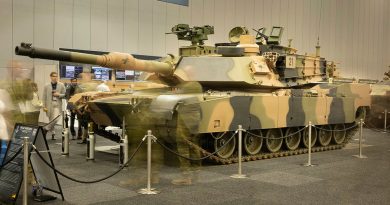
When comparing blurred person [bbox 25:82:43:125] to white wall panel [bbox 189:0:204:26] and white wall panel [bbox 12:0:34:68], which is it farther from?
white wall panel [bbox 189:0:204:26]

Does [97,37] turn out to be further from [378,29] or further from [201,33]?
[378,29]

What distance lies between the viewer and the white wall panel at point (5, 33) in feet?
50.4

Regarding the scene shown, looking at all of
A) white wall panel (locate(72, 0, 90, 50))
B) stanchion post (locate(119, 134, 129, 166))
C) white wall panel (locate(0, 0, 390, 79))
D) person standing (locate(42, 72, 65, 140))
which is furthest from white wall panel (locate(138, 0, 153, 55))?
stanchion post (locate(119, 134, 129, 166))

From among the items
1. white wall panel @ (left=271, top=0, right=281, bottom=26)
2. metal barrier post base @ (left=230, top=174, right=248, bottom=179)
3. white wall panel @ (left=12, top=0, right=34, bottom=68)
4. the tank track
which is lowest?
metal barrier post base @ (left=230, top=174, right=248, bottom=179)

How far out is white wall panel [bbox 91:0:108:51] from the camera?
17.8 metres

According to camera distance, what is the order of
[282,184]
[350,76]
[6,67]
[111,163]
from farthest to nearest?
[350,76] → [6,67] → [111,163] → [282,184]

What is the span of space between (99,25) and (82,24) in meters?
0.70

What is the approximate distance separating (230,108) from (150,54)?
10043mm

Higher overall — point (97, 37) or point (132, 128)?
point (97, 37)

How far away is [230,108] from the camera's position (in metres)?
10.2

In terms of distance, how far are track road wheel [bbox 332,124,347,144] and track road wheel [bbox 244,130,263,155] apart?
3.34m

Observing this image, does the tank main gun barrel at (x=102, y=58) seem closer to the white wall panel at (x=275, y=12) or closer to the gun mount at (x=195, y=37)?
the gun mount at (x=195, y=37)

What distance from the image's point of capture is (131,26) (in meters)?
19.0

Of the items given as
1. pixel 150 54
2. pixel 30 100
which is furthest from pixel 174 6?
pixel 30 100
